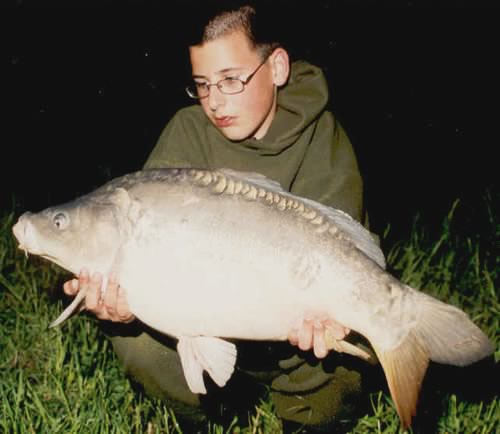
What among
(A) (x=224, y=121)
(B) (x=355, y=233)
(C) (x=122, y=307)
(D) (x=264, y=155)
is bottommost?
(C) (x=122, y=307)

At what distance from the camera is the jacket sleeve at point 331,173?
8.22 feet

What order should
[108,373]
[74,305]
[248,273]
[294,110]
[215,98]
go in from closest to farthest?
1. [248,273]
2. [74,305]
3. [215,98]
4. [294,110]
5. [108,373]

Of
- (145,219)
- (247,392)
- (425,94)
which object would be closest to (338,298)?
(145,219)

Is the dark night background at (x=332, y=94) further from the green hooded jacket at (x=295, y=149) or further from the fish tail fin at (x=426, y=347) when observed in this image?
the fish tail fin at (x=426, y=347)

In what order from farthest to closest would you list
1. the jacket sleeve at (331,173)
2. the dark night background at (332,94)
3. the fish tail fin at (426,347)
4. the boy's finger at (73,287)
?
the dark night background at (332,94) < the jacket sleeve at (331,173) < the boy's finger at (73,287) < the fish tail fin at (426,347)

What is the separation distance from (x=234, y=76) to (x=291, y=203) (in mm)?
680

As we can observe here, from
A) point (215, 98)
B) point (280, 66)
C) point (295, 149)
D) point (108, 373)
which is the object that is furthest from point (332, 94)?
point (108, 373)

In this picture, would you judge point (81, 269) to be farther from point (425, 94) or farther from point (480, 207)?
point (425, 94)

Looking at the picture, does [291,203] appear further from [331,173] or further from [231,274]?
[331,173]

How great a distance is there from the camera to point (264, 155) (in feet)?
8.58

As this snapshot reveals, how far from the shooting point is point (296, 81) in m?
2.74

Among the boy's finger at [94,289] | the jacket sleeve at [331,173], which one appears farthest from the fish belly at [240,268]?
the jacket sleeve at [331,173]

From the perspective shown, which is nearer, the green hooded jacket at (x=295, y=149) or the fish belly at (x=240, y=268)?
the fish belly at (x=240, y=268)

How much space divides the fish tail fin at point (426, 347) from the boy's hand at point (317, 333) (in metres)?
0.14
